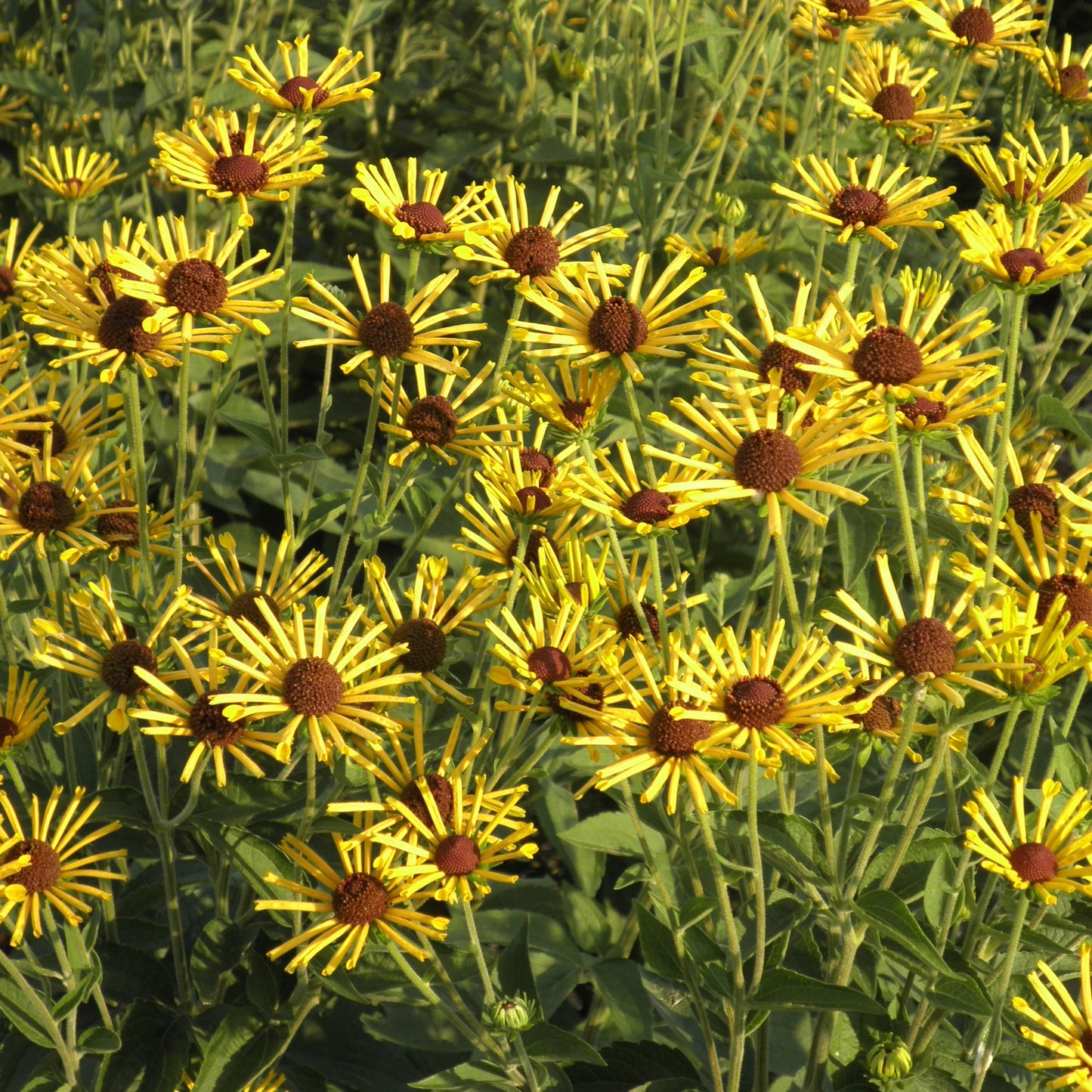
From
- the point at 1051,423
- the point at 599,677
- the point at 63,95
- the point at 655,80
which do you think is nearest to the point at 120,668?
the point at 599,677

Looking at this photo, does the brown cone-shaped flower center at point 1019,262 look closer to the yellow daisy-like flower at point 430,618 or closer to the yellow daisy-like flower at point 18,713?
the yellow daisy-like flower at point 430,618

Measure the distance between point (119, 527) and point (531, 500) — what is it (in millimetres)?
750

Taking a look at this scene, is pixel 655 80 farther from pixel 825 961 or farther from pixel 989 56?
pixel 825 961

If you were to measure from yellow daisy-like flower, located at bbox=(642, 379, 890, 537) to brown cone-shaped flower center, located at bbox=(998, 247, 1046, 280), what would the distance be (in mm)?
281

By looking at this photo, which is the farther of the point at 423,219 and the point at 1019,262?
the point at 423,219

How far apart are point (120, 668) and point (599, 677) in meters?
0.71

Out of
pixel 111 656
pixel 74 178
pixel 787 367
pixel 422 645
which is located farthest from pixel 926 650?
pixel 74 178

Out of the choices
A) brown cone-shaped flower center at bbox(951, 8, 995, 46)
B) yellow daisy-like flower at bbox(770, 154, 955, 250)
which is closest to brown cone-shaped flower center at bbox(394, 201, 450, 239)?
yellow daisy-like flower at bbox(770, 154, 955, 250)

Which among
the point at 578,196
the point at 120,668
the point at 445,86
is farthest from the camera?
the point at 445,86

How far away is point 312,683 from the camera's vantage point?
163 centimetres

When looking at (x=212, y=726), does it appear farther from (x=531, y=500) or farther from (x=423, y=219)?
(x=423, y=219)

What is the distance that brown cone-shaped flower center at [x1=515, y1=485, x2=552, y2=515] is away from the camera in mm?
1899

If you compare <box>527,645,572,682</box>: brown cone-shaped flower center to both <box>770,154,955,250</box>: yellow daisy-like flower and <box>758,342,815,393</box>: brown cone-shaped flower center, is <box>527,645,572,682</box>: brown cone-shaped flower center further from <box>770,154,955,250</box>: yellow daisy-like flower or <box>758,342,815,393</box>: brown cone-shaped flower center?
<box>770,154,955,250</box>: yellow daisy-like flower

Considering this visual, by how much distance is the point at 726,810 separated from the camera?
177cm
